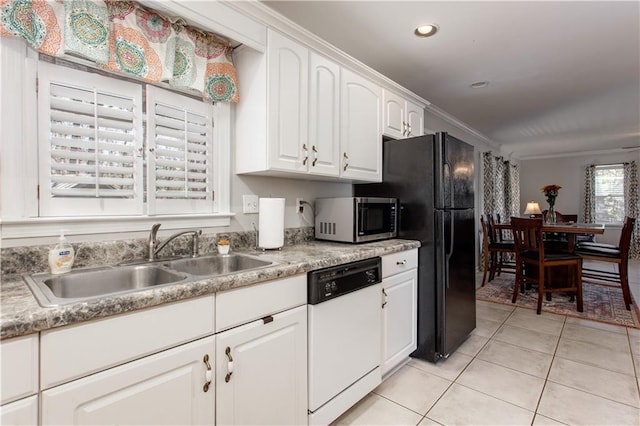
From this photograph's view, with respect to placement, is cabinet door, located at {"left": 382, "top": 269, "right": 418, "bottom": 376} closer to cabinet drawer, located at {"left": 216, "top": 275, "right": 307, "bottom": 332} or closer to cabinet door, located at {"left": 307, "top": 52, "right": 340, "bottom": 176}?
cabinet drawer, located at {"left": 216, "top": 275, "right": 307, "bottom": 332}

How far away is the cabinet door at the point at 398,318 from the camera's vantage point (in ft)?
6.45

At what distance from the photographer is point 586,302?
363 cm

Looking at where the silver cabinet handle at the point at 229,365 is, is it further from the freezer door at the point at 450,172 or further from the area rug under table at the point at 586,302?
the area rug under table at the point at 586,302

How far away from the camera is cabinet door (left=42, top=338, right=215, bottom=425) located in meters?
0.83

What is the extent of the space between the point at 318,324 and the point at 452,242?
127 cm

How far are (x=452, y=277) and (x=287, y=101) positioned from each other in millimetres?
1687

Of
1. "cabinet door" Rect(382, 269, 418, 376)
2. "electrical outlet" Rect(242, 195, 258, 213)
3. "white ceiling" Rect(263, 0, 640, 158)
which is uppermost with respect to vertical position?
"white ceiling" Rect(263, 0, 640, 158)

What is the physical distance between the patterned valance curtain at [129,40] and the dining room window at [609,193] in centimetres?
863

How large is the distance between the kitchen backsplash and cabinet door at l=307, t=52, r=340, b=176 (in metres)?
0.63

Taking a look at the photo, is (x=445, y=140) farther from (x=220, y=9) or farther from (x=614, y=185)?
(x=614, y=185)

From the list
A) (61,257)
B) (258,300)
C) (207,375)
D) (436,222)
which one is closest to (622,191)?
(436,222)

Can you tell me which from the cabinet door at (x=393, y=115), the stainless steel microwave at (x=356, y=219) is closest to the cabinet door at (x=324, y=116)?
the stainless steel microwave at (x=356, y=219)

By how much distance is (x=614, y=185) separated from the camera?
22.7 feet

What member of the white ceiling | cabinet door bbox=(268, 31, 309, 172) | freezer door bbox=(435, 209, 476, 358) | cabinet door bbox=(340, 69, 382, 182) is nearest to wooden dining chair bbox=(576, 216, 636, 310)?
the white ceiling
